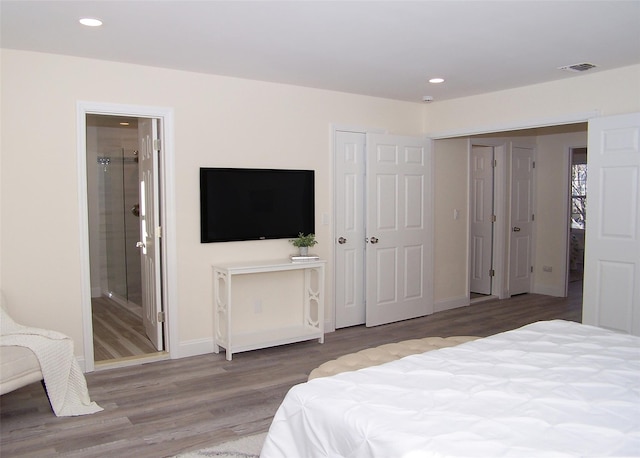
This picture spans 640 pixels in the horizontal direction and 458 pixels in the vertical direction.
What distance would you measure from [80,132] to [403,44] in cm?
252

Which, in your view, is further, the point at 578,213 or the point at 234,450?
the point at 578,213

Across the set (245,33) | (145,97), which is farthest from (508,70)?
(145,97)

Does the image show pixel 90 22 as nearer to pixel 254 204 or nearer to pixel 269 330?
pixel 254 204

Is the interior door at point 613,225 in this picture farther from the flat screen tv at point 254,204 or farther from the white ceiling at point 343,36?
the flat screen tv at point 254,204

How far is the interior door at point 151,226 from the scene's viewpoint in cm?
463

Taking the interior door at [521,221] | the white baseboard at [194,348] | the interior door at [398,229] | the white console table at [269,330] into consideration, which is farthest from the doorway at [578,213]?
the white baseboard at [194,348]

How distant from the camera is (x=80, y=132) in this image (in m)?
4.13

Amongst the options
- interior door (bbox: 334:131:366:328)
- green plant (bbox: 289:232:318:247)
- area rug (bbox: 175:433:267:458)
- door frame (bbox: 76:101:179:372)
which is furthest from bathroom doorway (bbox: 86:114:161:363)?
area rug (bbox: 175:433:267:458)

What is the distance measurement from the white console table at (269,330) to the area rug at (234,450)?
5.17 feet

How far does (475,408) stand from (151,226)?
359 centimetres

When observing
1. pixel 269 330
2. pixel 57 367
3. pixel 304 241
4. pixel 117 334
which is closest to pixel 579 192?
pixel 304 241

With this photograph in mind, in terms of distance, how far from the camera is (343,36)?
11.6ft

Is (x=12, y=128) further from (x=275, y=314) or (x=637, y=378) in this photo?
(x=637, y=378)

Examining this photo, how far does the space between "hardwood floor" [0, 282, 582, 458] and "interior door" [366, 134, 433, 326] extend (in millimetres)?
576
